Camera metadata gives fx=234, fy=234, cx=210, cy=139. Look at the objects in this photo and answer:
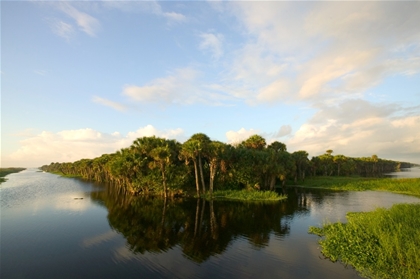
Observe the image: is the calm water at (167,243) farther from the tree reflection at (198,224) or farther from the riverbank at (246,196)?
the riverbank at (246,196)

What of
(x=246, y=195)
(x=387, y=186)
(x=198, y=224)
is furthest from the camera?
(x=387, y=186)

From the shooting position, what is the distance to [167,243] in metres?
20.2

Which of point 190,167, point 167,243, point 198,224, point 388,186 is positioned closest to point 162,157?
point 190,167

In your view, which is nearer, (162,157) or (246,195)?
(162,157)

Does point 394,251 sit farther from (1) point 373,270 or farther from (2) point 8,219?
(2) point 8,219

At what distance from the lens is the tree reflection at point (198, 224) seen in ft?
64.7

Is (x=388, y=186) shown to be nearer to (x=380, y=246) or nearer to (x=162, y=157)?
(x=380, y=246)

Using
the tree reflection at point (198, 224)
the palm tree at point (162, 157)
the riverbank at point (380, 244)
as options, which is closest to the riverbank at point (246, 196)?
the tree reflection at point (198, 224)

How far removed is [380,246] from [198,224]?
16.9 metres

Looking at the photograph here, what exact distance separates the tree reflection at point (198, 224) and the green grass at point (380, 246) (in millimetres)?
5576

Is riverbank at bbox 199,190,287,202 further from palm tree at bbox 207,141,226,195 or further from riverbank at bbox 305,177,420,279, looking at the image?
riverbank at bbox 305,177,420,279

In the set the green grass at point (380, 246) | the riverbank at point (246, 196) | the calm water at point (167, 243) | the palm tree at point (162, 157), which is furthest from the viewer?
the riverbank at point (246, 196)

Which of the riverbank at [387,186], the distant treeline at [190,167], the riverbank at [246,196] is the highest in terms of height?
the distant treeline at [190,167]

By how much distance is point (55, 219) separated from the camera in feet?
98.8
